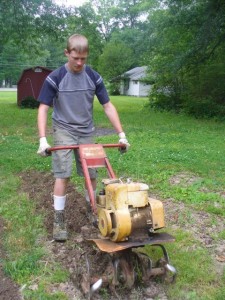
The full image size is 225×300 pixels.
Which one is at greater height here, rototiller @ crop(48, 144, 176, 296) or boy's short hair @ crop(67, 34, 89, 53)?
A: boy's short hair @ crop(67, 34, 89, 53)

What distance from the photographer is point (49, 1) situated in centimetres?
1678

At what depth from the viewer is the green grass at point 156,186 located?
3791mm

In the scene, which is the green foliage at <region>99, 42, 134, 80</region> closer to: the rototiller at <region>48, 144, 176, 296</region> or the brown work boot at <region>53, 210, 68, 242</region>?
the brown work boot at <region>53, 210, 68, 242</region>

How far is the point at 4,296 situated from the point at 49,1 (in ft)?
49.5

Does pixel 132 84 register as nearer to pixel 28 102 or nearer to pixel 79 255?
pixel 28 102

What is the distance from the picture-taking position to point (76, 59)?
13.1ft

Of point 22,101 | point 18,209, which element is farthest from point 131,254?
point 22,101

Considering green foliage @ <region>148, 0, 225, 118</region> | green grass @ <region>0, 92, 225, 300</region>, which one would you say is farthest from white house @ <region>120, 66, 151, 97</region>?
green grass @ <region>0, 92, 225, 300</region>

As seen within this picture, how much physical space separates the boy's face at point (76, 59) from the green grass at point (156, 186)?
1797mm

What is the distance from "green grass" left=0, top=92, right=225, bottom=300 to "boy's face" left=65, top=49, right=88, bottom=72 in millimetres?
1797

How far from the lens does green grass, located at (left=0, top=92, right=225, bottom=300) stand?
379 cm

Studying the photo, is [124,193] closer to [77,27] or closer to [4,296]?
[4,296]

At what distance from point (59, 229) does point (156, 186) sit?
7.97ft

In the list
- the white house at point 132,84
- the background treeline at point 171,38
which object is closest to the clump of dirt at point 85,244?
the background treeline at point 171,38
